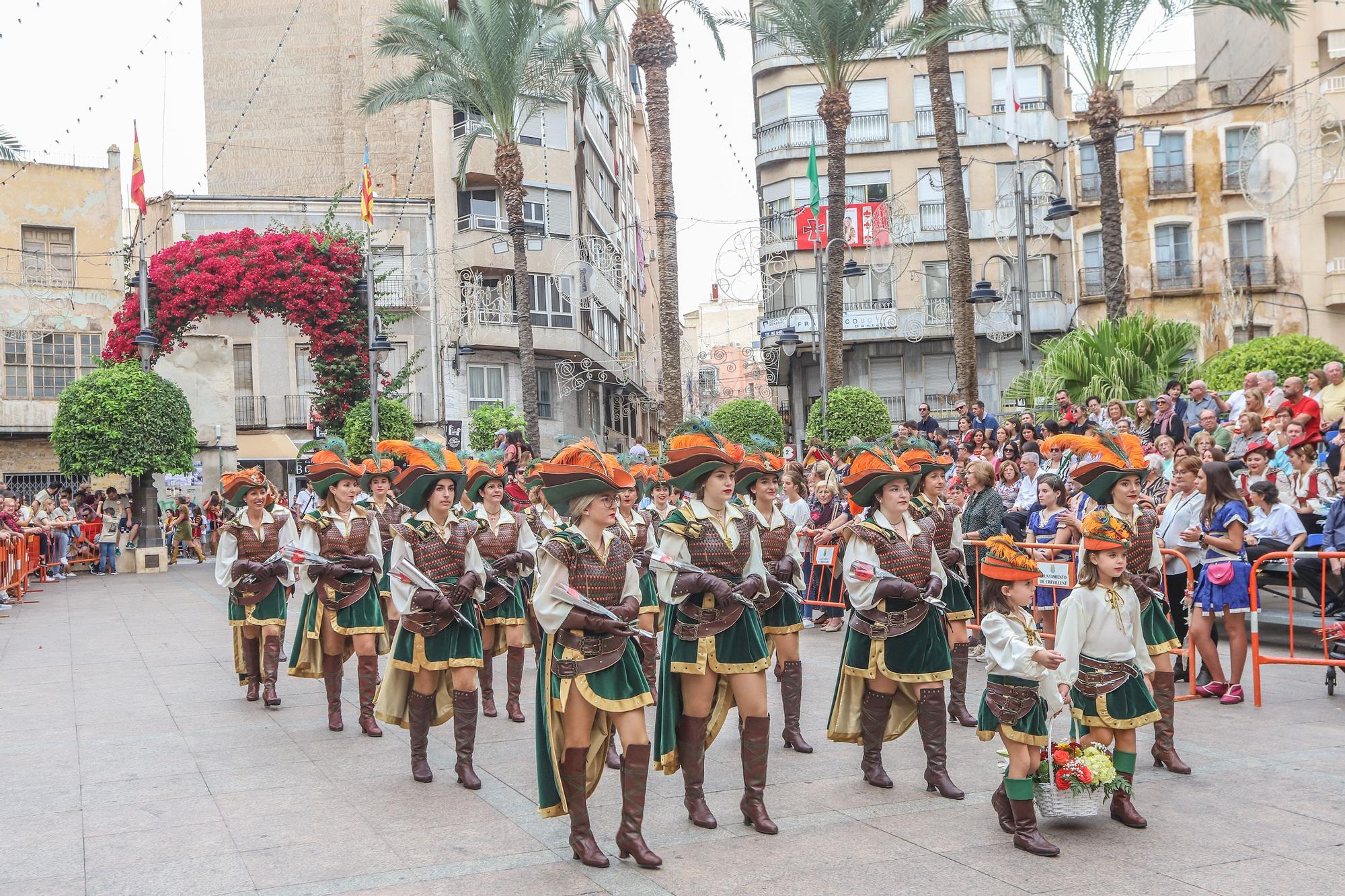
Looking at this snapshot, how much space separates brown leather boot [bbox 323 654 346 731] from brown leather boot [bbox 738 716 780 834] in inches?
178

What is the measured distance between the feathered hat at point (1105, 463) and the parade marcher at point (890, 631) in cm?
106

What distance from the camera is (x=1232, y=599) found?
979 cm

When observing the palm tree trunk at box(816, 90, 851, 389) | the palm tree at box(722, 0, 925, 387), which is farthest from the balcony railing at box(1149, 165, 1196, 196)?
the palm tree trunk at box(816, 90, 851, 389)

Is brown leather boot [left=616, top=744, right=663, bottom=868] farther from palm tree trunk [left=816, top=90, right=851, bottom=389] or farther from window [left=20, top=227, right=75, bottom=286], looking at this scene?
window [left=20, top=227, right=75, bottom=286]

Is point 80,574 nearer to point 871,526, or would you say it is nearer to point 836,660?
point 836,660

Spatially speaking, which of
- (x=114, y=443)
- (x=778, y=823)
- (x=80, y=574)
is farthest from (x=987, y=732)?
(x=80, y=574)

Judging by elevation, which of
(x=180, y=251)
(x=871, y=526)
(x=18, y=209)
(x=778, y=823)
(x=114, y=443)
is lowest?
(x=778, y=823)

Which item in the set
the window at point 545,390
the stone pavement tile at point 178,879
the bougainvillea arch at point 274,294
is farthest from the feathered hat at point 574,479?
the window at point 545,390

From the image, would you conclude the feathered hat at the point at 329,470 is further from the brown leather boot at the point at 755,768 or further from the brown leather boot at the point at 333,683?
the brown leather boot at the point at 755,768

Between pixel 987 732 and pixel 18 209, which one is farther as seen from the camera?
pixel 18 209

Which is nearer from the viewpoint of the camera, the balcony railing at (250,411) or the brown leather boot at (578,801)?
the brown leather boot at (578,801)

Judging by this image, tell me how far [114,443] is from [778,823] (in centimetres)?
2426

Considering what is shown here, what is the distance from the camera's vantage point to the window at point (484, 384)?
138ft

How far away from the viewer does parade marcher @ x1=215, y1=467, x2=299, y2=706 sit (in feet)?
37.4
